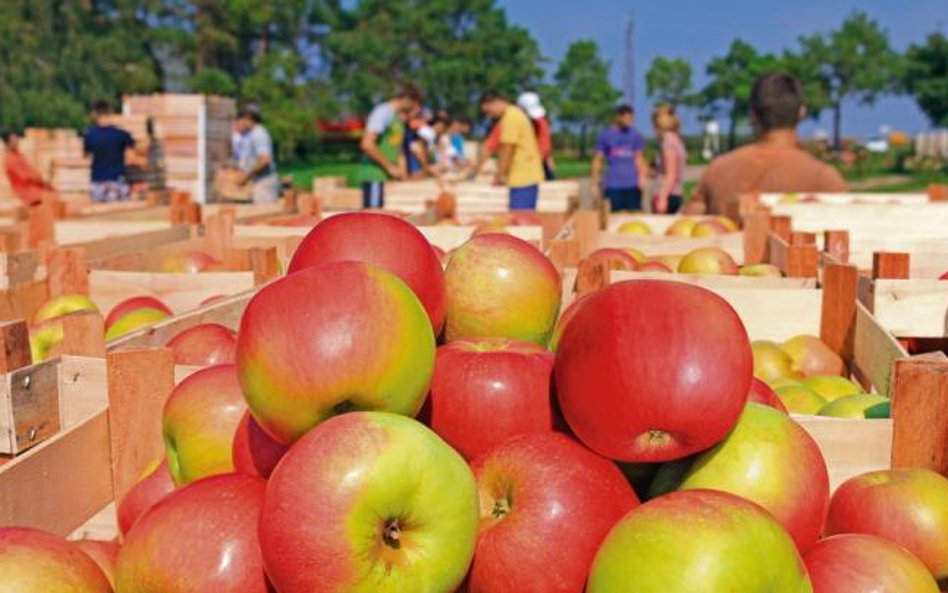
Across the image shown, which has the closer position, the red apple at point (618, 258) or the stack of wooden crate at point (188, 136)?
the red apple at point (618, 258)

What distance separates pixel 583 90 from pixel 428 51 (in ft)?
52.6

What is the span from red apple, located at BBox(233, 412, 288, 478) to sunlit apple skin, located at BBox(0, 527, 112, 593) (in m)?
0.31

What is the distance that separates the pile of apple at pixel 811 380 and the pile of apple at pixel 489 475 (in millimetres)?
625

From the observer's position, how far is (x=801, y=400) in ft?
10.0

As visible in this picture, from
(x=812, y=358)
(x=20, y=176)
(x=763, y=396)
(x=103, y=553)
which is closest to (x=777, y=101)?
(x=812, y=358)

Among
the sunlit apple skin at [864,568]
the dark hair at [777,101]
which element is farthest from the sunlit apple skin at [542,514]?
the dark hair at [777,101]

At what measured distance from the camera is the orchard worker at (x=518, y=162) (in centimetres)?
921

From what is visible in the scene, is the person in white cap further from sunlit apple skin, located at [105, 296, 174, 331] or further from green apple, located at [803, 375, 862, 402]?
green apple, located at [803, 375, 862, 402]

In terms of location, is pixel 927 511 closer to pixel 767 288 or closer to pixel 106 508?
pixel 106 508

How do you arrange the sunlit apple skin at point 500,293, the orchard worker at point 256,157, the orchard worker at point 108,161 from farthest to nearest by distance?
1. the orchard worker at point 108,161
2. the orchard worker at point 256,157
3. the sunlit apple skin at point 500,293

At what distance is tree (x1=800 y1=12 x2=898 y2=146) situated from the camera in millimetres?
60438

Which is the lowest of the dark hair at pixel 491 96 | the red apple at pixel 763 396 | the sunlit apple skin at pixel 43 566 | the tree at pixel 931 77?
the sunlit apple skin at pixel 43 566

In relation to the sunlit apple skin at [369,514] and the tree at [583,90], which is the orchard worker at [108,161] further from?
the tree at [583,90]

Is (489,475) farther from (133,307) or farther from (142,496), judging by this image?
(133,307)
